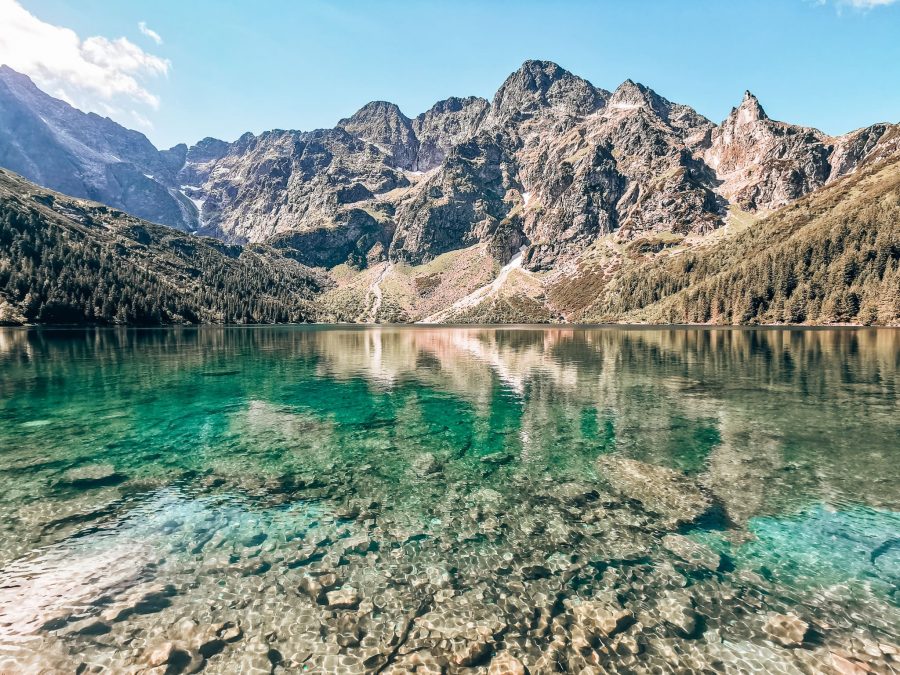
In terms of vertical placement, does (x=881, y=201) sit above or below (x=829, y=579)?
above

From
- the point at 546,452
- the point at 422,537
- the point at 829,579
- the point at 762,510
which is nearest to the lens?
the point at 829,579

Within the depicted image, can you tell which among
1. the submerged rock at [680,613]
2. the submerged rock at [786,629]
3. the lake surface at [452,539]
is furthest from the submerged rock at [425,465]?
the submerged rock at [786,629]

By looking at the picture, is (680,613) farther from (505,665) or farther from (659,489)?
(659,489)

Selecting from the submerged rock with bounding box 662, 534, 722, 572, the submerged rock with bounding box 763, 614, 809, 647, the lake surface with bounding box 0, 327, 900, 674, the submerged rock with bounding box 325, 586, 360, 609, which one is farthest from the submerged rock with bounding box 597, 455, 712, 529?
the submerged rock with bounding box 325, 586, 360, 609

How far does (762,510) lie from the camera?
18719 mm

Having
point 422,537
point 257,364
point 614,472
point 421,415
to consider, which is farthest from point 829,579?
point 257,364

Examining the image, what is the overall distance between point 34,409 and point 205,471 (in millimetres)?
28519

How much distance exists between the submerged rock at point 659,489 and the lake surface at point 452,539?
14 cm

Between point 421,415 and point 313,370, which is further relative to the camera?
point 313,370

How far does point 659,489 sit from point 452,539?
464 inches

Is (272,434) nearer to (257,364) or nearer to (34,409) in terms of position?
(34,409)

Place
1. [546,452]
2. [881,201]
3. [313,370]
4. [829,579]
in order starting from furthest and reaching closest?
[881,201], [313,370], [546,452], [829,579]

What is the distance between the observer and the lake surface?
434 inches

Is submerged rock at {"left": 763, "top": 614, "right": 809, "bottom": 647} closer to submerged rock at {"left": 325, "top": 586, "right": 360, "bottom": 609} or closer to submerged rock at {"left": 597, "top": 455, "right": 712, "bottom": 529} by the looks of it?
submerged rock at {"left": 597, "top": 455, "right": 712, "bottom": 529}
